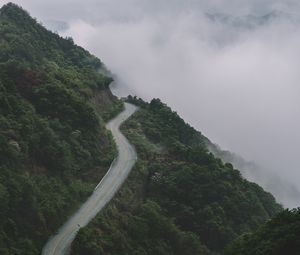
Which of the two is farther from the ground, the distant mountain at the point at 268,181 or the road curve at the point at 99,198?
the distant mountain at the point at 268,181

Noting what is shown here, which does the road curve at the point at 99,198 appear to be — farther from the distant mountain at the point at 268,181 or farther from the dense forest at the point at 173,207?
the distant mountain at the point at 268,181

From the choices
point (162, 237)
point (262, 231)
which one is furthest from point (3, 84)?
point (262, 231)

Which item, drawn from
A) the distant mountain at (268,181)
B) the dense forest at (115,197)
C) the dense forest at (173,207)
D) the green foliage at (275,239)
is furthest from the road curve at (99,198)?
the distant mountain at (268,181)

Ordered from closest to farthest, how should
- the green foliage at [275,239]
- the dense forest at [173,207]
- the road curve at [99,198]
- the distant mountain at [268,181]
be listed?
1. the green foliage at [275,239]
2. the road curve at [99,198]
3. the dense forest at [173,207]
4. the distant mountain at [268,181]

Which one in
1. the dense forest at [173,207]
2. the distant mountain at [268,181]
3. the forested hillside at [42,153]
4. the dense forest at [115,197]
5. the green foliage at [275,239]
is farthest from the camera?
the distant mountain at [268,181]

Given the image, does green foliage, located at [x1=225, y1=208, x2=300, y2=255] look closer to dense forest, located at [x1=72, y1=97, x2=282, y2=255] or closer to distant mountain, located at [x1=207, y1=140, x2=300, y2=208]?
dense forest, located at [x1=72, y1=97, x2=282, y2=255]

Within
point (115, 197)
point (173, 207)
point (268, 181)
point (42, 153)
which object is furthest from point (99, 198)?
point (268, 181)

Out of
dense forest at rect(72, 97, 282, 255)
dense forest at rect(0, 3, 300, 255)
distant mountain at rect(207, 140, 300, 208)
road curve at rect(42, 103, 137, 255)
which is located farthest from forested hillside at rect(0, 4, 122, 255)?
distant mountain at rect(207, 140, 300, 208)
